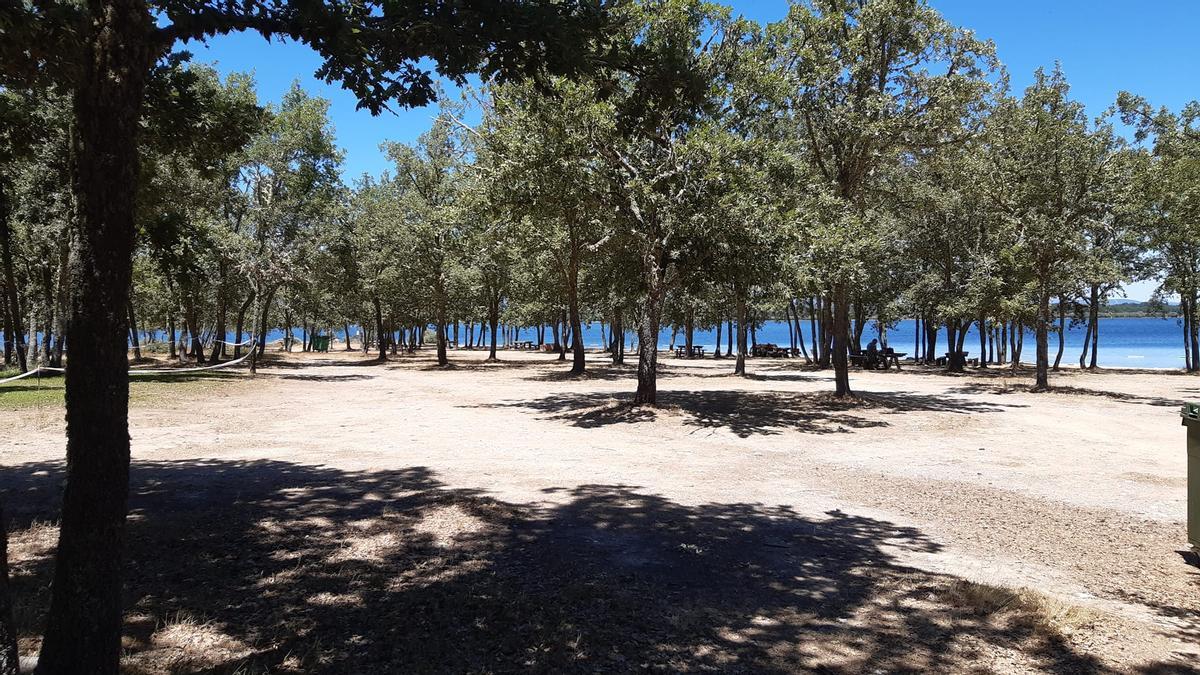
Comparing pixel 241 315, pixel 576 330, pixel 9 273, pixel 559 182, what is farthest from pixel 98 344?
pixel 241 315

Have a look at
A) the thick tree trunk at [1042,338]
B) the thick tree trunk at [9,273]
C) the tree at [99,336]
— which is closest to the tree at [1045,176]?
the thick tree trunk at [1042,338]

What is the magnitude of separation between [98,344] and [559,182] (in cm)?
1150

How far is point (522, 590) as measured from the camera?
447 centimetres

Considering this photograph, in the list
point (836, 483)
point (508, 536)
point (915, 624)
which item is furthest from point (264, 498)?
point (836, 483)

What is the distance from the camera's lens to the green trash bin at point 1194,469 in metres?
4.99

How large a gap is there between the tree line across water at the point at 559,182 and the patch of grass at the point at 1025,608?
422 cm

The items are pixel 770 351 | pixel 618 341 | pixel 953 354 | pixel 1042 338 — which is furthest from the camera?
pixel 770 351

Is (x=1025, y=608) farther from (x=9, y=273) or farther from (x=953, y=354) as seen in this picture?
(x=953, y=354)

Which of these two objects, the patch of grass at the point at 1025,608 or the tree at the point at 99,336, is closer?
the tree at the point at 99,336

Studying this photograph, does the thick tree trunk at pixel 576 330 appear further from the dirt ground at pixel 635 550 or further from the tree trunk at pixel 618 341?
the dirt ground at pixel 635 550

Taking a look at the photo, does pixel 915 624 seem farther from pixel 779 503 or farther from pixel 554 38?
pixel 554 38

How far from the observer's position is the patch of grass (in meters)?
4.00

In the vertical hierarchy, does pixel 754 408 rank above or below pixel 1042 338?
below

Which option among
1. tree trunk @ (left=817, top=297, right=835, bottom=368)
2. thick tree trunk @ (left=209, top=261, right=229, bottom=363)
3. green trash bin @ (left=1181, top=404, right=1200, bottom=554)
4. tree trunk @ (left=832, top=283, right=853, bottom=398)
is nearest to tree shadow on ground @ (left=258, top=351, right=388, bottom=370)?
thick tree trunk @ (left=209, top=261, right=229, bottom=363)
